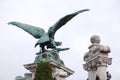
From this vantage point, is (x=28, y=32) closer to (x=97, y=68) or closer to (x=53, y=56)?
(x=53, y=56)

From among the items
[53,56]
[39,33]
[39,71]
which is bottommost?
[39,71]

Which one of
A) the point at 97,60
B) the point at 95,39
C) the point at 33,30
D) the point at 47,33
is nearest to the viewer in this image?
the point at 97,60

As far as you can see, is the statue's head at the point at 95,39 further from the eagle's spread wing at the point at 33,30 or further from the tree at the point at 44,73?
the eagle's spread wing at the point at 33,30

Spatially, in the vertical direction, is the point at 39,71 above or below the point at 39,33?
below

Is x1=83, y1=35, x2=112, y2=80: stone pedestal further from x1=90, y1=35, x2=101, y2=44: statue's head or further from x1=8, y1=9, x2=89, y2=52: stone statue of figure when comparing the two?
x1=8, y1=9, x2=89, y2=52: stone statue of figure

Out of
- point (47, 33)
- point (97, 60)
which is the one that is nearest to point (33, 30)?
point (47, 33)

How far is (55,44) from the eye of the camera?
39.1 meters

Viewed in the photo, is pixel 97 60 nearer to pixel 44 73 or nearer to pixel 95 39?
pixel 95 39

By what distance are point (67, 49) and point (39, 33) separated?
3.52 metres

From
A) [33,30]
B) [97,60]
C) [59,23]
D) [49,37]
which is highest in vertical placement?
[59,23]

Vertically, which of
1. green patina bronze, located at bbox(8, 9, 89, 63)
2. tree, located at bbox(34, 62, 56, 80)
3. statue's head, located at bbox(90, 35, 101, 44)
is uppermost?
green patina bronze, located at bbox(8, 9, 89, 63)

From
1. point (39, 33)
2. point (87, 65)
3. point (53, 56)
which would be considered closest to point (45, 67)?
point (87, 65)

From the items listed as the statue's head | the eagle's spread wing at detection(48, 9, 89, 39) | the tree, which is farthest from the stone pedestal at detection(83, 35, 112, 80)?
the eagle's spread wing at detection(48, 9, 89, 39)

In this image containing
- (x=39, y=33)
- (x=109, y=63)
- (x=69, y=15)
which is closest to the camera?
(x=109, y=63)
